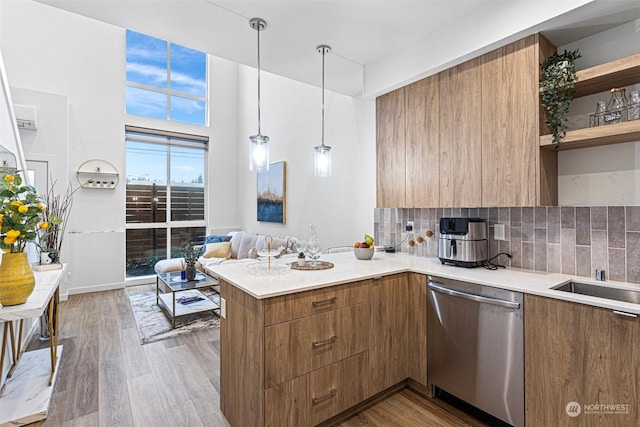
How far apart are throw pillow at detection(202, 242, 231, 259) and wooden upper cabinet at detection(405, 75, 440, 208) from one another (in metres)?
3.86

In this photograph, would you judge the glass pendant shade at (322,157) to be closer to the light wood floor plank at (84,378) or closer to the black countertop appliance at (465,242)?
the black countertop appliance at (465,242)

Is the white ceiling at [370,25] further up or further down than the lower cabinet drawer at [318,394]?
further up

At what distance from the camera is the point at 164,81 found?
5934 millimetres

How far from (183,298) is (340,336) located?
3082 mm

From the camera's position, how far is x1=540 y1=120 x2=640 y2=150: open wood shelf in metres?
1.60

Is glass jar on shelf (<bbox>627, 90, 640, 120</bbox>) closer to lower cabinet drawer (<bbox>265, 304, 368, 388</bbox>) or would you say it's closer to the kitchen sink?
the kitchen sink

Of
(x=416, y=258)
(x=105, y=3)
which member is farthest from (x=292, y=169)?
(x=105, y=3)

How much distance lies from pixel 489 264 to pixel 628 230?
0.80 metres

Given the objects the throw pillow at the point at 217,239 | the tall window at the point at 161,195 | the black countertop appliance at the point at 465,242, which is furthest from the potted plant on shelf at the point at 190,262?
the black countertop appliance at the point at 465,242

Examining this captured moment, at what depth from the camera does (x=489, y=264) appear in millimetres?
2338

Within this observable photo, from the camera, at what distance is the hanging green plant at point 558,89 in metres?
1.81

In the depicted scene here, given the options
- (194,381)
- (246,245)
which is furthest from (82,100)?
(194,381)

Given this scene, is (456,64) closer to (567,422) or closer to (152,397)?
(567,422)

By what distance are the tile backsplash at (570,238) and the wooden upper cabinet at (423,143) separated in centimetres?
35
